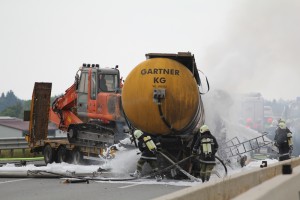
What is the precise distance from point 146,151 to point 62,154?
26.6ft

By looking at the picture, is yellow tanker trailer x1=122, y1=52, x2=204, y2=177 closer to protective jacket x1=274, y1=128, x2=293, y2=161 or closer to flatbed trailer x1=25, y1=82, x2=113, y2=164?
protective jacket x1=274, y1=128, x2=293, y2=161

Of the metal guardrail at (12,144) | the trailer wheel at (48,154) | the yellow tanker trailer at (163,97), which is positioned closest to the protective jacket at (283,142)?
the yellow tanker trailer at (163,97)

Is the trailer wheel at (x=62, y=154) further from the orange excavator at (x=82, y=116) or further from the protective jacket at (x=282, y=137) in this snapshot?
the protective jacket at (x=282, y=137)

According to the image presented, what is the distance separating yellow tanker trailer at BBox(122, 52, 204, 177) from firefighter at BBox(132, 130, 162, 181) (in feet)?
0.93

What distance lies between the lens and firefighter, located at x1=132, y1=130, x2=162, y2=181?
15.6 metres

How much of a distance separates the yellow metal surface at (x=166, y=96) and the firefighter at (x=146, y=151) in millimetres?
290

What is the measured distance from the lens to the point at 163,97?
15289 millimetres

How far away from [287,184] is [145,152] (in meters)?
8.62

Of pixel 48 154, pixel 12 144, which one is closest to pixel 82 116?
pixel 48 154

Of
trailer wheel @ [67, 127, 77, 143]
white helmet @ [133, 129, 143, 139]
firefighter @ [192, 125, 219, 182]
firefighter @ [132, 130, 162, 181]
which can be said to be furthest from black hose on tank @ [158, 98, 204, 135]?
trailer wheel @ [67, 127, 77, 143]

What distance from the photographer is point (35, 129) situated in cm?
2505

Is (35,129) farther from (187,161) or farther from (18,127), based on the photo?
(18,127)

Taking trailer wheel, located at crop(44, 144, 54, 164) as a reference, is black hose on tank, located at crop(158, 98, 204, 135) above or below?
above

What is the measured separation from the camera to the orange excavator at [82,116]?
21.3 meters
